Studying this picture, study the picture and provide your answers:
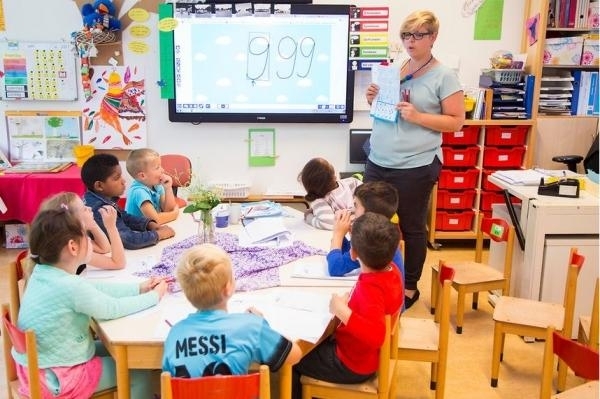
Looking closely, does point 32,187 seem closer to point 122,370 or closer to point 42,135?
point 42,135

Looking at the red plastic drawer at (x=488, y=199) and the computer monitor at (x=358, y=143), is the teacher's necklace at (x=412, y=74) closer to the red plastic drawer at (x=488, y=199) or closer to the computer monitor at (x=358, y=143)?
the computer monitor at (x=358, y=143)

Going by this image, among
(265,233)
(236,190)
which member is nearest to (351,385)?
(265,233)

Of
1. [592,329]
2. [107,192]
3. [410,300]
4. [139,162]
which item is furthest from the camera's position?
[410,300]

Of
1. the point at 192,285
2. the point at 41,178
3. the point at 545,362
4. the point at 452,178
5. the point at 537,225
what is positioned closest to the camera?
the point at 192,285

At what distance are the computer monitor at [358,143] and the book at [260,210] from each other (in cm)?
141

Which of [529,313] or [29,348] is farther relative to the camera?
[529,313]

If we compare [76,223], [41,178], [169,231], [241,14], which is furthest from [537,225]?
[41,178]

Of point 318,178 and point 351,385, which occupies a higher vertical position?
point 318,178

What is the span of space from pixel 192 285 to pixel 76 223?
1.69 feet

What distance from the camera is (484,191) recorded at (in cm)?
446

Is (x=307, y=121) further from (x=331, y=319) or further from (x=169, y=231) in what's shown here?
(x=331, y=319)

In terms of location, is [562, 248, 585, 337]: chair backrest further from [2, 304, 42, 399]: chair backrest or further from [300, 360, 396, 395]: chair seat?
[2, 304, 42, 399]: chair backrest

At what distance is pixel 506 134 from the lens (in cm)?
435

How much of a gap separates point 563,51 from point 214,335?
3.63 meters
